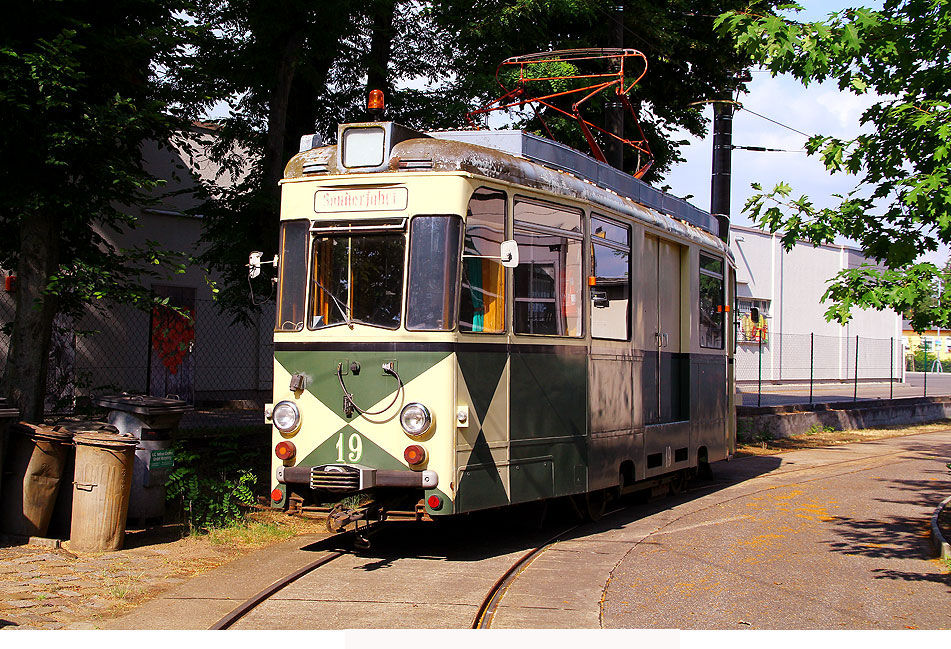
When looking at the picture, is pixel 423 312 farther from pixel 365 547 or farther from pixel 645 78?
pixel 645 78

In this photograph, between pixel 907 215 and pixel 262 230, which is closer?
pixel 907 215

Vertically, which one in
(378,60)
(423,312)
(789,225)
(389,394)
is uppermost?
(378,60)

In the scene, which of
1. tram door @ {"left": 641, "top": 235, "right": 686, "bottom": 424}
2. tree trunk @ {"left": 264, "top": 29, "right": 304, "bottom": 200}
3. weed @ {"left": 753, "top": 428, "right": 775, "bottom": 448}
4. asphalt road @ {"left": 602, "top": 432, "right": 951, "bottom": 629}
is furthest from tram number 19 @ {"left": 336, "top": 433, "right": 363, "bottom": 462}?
weed @ {"left": 753, "top": 428, "right": 775, "bottom": 448}

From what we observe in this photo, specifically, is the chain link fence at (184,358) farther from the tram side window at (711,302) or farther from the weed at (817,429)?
the weed at (817,429)

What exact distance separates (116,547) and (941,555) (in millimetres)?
7321

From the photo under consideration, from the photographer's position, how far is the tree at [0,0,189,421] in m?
9.26

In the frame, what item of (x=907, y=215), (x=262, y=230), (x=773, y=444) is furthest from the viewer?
(x=773, y=444)

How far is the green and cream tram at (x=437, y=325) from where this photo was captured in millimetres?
8414

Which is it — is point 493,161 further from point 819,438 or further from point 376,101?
point 819,438

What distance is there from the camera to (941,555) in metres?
9.15

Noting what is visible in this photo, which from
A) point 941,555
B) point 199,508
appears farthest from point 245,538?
point 941,555

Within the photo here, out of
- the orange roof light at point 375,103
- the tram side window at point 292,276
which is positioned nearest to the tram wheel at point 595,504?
the tram side window at point 292,276

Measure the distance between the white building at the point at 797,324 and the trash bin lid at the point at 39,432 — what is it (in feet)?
77.0

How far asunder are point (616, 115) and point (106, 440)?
35.8 ft
